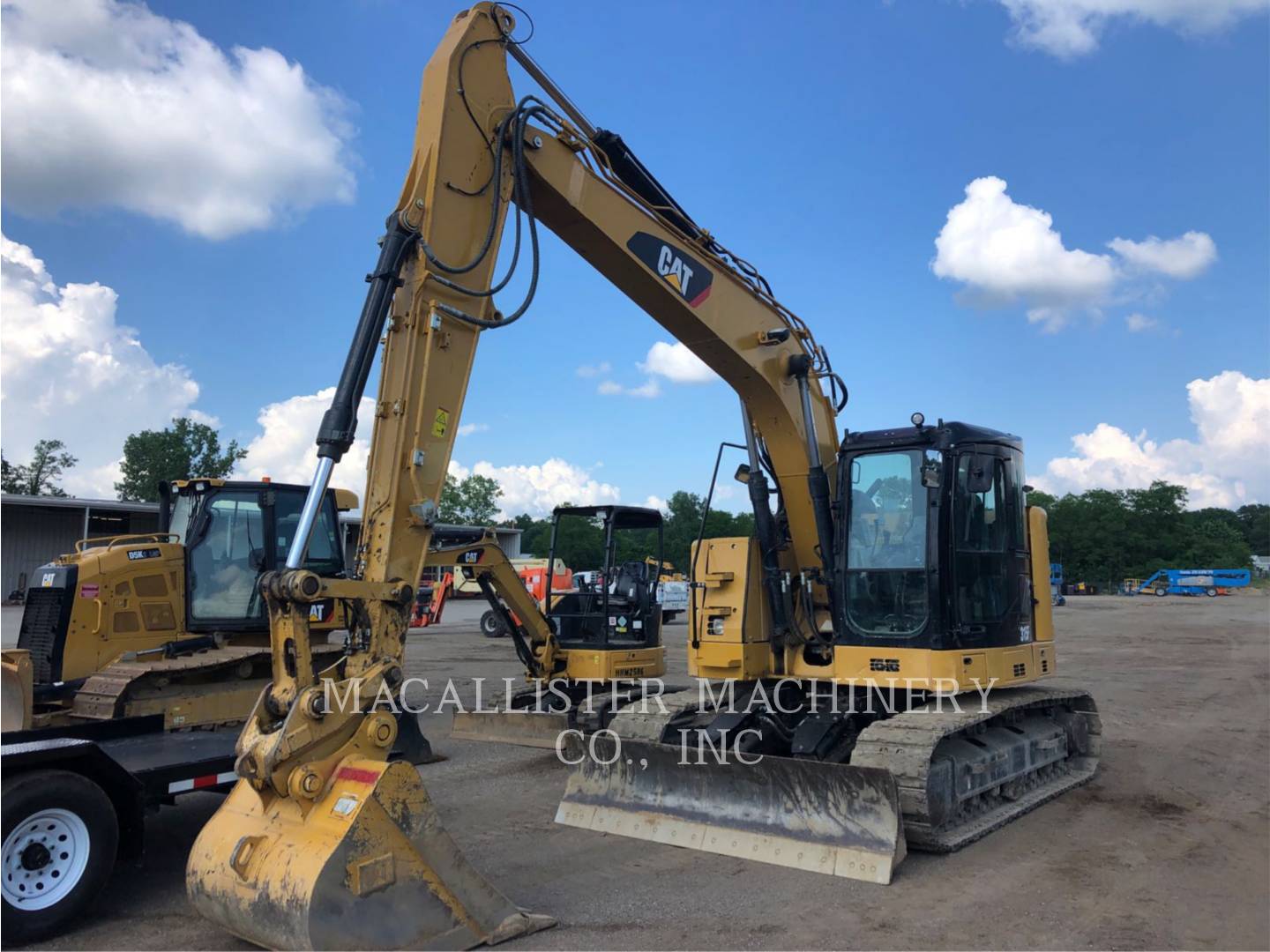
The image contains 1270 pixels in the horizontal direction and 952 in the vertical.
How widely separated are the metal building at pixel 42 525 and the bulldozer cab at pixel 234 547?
2843 cm

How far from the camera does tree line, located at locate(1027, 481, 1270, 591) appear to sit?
7712cm

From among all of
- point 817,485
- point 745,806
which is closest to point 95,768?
point 745,806

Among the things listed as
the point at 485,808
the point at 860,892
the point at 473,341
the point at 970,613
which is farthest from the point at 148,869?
the point at 970,613

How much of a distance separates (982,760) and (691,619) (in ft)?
8.15

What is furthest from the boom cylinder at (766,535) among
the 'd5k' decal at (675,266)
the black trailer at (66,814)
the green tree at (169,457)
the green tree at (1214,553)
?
the green tree at (1214,553)

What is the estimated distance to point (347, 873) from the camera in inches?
159

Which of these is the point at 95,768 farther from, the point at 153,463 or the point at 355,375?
the point at 153,463

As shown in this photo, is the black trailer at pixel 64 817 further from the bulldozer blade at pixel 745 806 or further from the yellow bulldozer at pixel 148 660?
the bulldozer blade at pixel 745 806

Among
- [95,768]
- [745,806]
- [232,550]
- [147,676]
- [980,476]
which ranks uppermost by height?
[980,476]

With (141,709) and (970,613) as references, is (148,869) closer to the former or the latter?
(141,709)

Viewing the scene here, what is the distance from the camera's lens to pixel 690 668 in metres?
8.09

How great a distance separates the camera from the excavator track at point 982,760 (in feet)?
19.7

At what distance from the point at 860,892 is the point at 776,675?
7.93 ft

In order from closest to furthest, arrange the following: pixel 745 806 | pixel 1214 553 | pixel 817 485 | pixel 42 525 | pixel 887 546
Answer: pixel 745 806 → pixel 887 546 → pixel 817 485 → pixel 42 525 → pixel 1214 553
